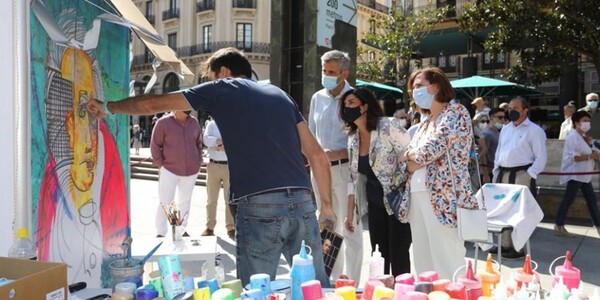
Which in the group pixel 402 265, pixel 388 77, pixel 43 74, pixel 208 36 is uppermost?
pixel 208 36

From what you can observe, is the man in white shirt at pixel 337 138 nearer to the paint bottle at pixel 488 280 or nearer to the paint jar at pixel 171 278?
the paint bottle at pixel 488 280

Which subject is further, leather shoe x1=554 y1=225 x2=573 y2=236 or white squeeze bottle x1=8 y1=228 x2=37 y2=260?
leather shoe x1=554 y1=225 x2=573 y2=236

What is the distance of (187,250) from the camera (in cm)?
382

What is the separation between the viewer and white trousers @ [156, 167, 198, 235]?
5.91 metres

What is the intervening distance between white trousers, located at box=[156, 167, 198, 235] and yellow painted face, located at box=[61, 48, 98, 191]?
9.53 feet

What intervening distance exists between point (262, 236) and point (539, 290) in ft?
4.40

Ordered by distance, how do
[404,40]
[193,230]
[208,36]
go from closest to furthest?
[193,230], [404,40], [208,36]

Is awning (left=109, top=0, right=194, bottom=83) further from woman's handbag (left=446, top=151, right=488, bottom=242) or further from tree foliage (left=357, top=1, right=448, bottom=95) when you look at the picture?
tree foliage (left=357, top=1, right=448, bottom=95)

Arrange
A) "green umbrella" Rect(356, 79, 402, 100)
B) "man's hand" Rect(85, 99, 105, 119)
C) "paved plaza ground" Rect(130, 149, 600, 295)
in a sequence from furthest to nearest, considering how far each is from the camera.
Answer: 1. "green umbrella" Rect(356, 79, 402, 100)
2. "paved plaza ground" Rect(130, 149, 600, 295)
3. "man's hand" Rect(85, 99, 105, 119)

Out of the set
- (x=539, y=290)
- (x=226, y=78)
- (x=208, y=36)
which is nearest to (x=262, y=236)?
(x=226, y=78)

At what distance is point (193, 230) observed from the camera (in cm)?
712

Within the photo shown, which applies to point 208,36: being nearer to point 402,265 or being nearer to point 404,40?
point 404,40

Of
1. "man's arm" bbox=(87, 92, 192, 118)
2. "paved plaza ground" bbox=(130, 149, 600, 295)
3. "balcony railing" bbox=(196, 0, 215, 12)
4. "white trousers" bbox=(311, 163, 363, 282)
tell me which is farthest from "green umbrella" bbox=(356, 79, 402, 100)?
"balcony railing" bbox=(196, 0, 215, 12)

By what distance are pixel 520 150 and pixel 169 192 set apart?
413 cm
